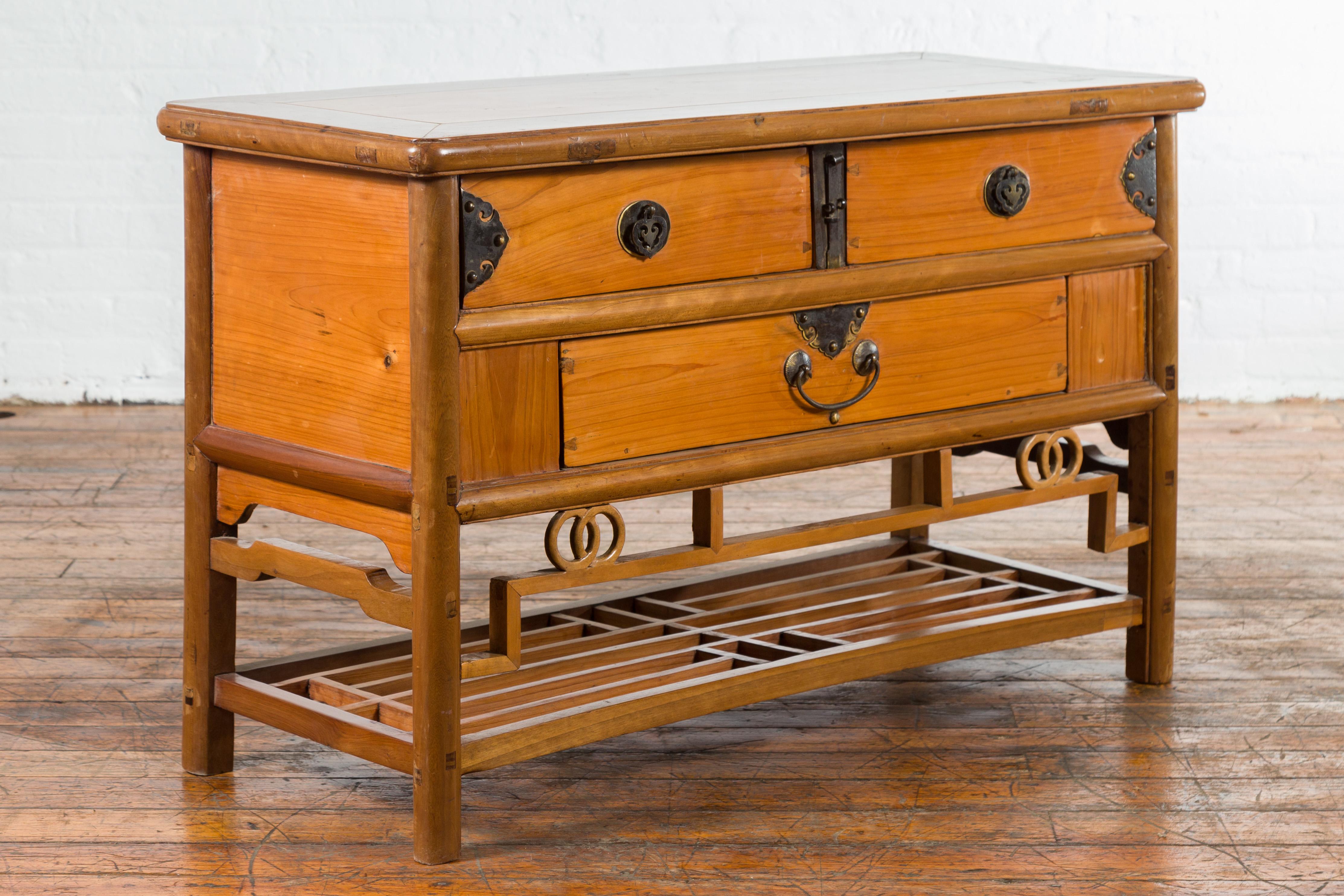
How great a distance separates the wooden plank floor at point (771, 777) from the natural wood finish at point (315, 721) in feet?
0.38

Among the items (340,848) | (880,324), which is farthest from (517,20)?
(340,848)

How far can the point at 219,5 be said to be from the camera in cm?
518

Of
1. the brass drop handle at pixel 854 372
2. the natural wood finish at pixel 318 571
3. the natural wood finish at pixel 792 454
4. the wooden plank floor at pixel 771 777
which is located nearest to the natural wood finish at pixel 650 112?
the brass drop handle at pixel 854 372

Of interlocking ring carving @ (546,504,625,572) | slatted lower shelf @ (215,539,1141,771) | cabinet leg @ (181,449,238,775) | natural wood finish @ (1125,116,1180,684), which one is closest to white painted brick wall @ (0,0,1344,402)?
slatted lower shelf @ (215,539,1141,771)

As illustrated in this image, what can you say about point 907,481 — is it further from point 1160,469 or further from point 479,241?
point 479,241

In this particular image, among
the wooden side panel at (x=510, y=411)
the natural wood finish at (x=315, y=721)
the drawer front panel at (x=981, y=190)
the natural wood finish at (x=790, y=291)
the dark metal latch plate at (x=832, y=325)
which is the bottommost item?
the natural wood finish at (x=315, y=721)

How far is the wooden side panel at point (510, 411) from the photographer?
7.26ft

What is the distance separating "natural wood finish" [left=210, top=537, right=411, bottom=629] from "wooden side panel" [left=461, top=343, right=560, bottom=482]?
0.20 meters

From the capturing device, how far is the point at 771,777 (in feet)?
8.68

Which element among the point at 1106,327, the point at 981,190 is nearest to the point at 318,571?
the point at 981,190

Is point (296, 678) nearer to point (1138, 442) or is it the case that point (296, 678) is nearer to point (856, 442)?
point (856, 442)

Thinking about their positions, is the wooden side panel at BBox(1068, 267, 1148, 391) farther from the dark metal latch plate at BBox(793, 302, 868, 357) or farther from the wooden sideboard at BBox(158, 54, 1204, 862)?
the dark metal latch plate at BBox(793, 302, 868, 357)

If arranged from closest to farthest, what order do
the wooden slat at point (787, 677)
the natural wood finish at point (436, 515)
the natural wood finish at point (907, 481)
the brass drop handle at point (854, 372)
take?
the natural wood finish at point (436, 515) < the wooden slat at point (787, 677) < the brass drop handle at point (854, 372) < the natural wood finish at point (907, 481)

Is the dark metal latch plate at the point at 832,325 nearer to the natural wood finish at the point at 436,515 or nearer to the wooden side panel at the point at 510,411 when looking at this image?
the wooden side panel at the point at 510,411
